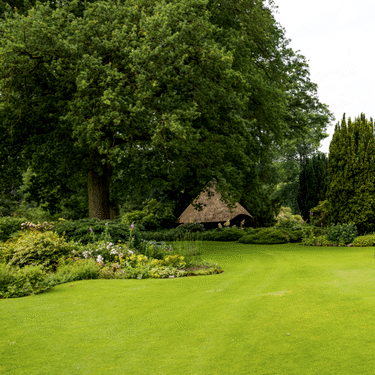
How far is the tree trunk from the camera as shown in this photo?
1755cm

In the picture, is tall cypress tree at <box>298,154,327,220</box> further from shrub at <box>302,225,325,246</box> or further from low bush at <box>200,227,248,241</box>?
shrub at <box>302,225,325,246</box>

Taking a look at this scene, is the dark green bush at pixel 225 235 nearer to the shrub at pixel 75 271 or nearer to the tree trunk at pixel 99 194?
the tree trunk at pixel 99 194

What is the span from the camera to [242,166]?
677 inches

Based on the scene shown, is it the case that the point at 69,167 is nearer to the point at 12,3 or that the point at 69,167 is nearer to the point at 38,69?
the point at 38,69

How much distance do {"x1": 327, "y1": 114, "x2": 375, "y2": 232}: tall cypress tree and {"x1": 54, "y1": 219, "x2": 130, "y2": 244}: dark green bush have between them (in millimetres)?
9922

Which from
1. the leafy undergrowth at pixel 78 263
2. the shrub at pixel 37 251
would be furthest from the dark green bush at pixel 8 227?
the shrub at pixel 37 251

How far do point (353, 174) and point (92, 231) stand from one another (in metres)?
11.7

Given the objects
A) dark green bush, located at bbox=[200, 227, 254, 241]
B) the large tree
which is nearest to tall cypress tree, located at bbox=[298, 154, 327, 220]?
dark green bush, located at bbox=[200, 227, 254, 241]

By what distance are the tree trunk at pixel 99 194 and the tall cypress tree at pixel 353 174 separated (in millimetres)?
10078

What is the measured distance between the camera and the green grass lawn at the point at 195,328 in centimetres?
406

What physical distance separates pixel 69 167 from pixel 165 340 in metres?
13.6

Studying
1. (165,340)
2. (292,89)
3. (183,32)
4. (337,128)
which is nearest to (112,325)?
(165,340)

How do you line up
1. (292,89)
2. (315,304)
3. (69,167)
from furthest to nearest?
(292,89) → (69,167) → (315,304)

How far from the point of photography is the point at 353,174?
17891mm
